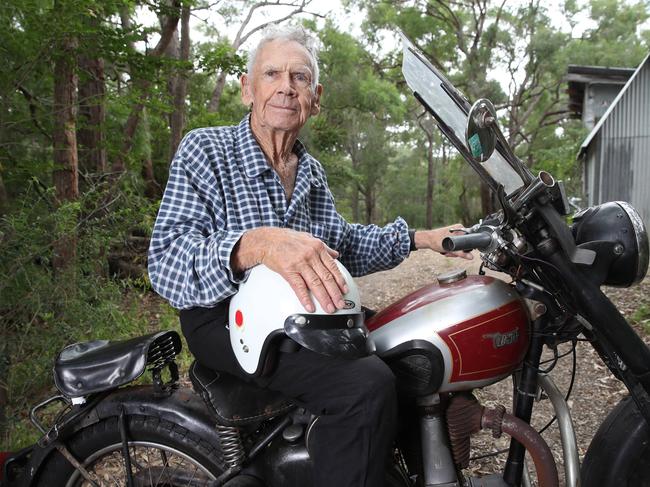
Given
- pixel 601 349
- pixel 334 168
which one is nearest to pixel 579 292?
pixel 601 349

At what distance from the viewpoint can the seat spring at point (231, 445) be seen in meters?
1.59

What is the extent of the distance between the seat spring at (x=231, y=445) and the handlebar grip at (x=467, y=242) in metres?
0.89

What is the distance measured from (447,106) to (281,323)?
29.3 inches

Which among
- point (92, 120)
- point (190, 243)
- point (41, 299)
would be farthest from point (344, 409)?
point (92, 120)

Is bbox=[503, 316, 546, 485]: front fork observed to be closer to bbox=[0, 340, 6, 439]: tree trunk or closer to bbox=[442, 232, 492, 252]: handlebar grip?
bbox=[442, 232, 492, 252]: handlebar grip

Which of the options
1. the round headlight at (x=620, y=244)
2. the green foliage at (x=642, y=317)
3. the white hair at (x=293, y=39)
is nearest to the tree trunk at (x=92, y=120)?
the white hair at (x=293, y=39)

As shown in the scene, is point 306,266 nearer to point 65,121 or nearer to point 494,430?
point 494,430

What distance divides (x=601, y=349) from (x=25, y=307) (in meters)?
3.06

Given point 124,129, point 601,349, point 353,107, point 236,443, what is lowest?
point 236,443

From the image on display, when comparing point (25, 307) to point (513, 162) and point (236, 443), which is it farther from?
point (513, 162)

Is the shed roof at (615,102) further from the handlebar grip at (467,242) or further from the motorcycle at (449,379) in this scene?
the handlebar grip at (467,242)

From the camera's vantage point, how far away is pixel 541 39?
62.2ft

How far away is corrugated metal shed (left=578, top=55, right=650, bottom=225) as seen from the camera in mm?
11047

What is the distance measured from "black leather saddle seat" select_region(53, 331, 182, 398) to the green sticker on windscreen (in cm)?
119
